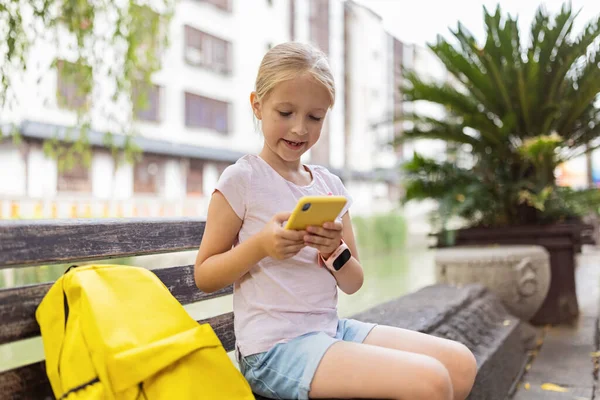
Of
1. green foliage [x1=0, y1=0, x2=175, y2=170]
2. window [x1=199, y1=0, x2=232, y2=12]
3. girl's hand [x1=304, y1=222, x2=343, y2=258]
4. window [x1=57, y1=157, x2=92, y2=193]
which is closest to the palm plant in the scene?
green foliage [x1=0, y1=0, x2=175, y2=170]

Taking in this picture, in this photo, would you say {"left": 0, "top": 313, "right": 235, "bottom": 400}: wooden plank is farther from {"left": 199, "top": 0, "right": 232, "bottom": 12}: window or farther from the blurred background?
{"left": 199, "top": 0, "right": 232, "bottom": 12}: window

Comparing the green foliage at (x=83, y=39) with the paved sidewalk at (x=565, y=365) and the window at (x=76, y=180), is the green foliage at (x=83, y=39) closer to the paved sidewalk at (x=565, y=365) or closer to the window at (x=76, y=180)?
the paved sidewalk at (x=565, y=365)

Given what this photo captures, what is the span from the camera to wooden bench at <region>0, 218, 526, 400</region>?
127cm

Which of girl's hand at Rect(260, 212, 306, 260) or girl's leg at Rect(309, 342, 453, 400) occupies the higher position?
girl's hand at Rect(260, 212, 306, 260)

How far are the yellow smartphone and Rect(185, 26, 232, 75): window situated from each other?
45.4 ft

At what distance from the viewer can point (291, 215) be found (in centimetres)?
120

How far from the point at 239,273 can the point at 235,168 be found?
26 cm

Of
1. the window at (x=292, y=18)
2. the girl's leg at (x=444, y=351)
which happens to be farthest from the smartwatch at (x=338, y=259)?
the window at (x=292, y=18)

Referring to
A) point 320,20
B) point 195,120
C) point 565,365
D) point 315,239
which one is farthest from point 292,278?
point 320,20

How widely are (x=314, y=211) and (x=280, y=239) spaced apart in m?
0.10

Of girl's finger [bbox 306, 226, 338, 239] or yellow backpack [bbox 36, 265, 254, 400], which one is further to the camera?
girl's finger [bbox 306, 226, 338, 239]

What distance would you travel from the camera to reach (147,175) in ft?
45.3

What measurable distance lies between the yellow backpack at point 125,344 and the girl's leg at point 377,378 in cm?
18

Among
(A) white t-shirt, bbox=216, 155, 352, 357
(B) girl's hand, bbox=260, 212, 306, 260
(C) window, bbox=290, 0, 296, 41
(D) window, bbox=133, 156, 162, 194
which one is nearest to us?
(B) girl's hand, bbox=260, 212, 306, 260
